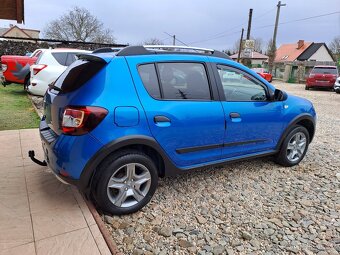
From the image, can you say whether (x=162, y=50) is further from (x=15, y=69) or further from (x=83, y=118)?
(x=15, y=69)

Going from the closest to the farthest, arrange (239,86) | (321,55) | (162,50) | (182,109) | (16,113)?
(182,109) < (162,50) < (239,86) < (16,113) < (321,55)

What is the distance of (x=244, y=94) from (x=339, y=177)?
2020 millimetres

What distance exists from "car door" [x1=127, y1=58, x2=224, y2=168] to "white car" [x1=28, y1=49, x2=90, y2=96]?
5.49m

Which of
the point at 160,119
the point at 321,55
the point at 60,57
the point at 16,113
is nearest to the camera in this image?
the point at 160,119

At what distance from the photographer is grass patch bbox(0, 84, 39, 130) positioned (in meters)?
6.22

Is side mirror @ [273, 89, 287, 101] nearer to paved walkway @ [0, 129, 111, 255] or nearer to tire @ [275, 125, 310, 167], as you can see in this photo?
tire @ [275, 125, 310, 167]

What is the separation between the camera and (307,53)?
4572cm

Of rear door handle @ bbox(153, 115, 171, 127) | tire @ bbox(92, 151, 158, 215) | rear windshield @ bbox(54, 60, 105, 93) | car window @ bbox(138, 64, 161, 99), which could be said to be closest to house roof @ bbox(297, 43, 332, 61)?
car window @ bbox(138, 64, 161, 99)

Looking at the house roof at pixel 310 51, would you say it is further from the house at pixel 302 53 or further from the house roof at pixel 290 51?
the house roof at pixel 290 51

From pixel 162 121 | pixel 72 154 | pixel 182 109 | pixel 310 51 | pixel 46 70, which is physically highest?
pixel 310 51

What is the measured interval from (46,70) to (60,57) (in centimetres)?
65

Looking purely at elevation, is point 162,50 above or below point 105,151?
above

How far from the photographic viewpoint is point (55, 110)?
302 centimetres

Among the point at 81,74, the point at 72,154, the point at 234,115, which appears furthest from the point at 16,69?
the point at 234,115
